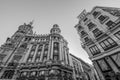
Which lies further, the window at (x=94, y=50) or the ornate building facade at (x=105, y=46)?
the window at (x=94, y=50)

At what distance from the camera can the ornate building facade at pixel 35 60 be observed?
20391mm

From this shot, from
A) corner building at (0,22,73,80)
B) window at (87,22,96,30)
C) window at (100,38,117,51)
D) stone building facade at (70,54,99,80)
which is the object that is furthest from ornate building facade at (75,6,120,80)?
stone building facade at (70,54,99,80)

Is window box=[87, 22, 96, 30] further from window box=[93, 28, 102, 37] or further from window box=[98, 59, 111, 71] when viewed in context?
window box=[98, 59, 111, 71]

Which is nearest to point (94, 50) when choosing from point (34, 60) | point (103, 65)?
point (103, 65)

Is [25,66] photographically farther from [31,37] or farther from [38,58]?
[31,37]

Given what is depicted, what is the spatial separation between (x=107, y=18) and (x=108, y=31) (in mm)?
4537

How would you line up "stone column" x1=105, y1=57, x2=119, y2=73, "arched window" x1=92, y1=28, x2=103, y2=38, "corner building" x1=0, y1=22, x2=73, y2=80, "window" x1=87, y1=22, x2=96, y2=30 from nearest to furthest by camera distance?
"stone column" x1=105, y1=57, x2=119, y2=73 → "arched window" x1=92, y1=28, x2=103, y2=38 → "corner building" x1=0, y1=22, x2=73, y2=80 → "window" x1=87, y1=22, x2=96, y2=30

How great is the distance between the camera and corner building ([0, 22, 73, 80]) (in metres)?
20.4

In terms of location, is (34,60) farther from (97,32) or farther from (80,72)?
(97,32)

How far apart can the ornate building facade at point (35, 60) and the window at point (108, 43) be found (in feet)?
44.2

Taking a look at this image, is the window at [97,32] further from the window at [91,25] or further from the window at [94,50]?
the window at [94,50]

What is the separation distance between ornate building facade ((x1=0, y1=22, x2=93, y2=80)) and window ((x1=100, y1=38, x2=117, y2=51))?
13478mm

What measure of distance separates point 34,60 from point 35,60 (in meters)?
0.52

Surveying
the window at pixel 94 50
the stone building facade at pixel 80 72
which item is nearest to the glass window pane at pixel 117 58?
the window at pixel 94 50
